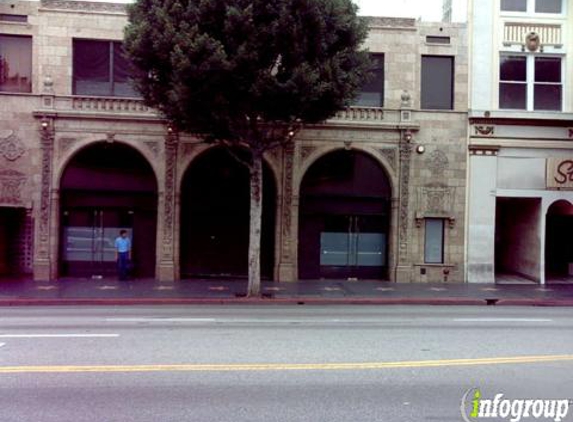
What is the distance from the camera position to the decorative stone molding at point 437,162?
70.0 ft

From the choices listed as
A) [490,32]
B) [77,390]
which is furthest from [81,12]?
[77,390]

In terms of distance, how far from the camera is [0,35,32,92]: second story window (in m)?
20.3

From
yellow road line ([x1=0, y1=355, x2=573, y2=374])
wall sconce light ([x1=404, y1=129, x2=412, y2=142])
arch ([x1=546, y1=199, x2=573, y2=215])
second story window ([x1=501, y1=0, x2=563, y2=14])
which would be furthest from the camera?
arch ([x1=546, y1=199, x2=573, y2=215])

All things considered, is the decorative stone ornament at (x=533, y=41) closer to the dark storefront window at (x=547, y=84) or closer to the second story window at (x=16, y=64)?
the dark storefront window at (x=547, y=84)

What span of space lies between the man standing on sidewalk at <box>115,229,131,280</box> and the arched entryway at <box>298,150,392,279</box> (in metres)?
5.87

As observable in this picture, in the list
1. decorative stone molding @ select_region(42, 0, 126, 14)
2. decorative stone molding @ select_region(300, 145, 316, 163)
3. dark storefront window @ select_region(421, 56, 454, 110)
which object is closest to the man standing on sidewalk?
decorative stone molding @ select_region(300, 145, 316, 163)

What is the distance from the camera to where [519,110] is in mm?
21359

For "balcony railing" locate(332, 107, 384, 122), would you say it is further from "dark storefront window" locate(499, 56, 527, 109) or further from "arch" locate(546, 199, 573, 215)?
"arch" locate(546, 199, 573, 215)

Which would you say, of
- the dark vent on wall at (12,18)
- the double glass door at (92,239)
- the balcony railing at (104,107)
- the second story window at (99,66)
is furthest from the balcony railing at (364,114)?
the dark vent on wall at (12,18)

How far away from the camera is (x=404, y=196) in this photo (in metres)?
21.2

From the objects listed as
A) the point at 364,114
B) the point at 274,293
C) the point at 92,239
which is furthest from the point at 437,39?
the point at 92,239

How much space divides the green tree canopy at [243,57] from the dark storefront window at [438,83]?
5631 mm

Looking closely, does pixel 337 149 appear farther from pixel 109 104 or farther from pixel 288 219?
pixel 109 104

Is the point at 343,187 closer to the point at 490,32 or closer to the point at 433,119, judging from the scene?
the point at 433,119
